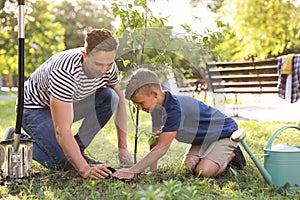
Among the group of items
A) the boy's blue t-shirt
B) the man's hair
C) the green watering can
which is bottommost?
the green watering can

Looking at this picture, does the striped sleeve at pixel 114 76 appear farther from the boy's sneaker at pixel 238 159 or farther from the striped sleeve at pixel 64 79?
the boy's sneaker at pixel 238 159

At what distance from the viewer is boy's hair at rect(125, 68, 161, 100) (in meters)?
2.21

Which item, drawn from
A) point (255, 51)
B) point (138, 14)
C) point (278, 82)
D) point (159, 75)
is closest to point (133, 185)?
point (159, 75)

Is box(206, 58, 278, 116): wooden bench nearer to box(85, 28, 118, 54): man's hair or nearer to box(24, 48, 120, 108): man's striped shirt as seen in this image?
box(24, 48, 120, 108): man's striped shirt

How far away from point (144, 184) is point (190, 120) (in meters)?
0.43

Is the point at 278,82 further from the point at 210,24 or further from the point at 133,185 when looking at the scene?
the point at 133,185

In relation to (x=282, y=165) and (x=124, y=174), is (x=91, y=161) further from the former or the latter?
(x=282, y=165)

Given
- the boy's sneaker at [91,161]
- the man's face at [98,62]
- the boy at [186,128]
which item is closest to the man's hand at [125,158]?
the boy's sneaker at [91,161]

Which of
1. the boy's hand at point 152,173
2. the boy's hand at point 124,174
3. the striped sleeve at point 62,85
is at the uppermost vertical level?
the striped sleeve at point 62,85

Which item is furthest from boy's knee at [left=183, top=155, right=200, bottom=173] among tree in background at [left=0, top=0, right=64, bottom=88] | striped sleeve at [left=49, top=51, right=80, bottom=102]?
tree in background at [left=0, top=0, right=64, bottom=88]

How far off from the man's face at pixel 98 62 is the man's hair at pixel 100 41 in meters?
0.02

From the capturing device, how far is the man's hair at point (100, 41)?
7.10 feet

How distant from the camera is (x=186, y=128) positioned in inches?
Answer: 92.7

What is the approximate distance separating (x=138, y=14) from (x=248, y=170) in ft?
3.50
